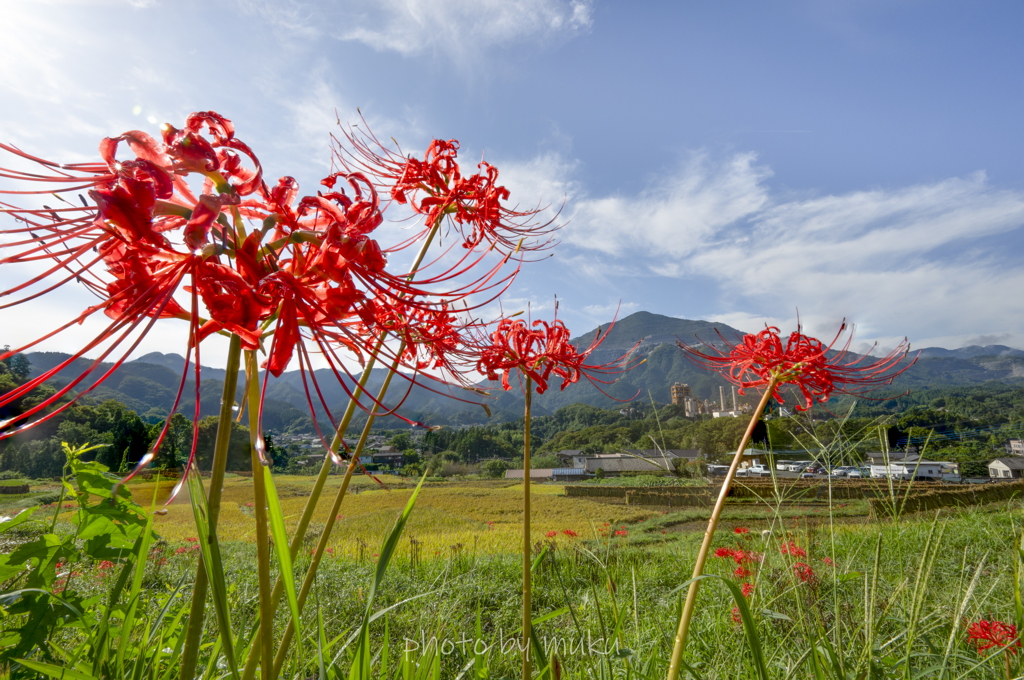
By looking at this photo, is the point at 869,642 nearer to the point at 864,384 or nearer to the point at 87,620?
the point at 864,384

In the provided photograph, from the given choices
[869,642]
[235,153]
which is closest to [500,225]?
[235,153]

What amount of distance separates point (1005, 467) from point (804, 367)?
48.3 m

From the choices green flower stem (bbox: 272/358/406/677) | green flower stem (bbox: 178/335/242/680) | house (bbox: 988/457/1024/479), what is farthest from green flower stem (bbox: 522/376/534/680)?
house (bbox: 988/457/1024/479)

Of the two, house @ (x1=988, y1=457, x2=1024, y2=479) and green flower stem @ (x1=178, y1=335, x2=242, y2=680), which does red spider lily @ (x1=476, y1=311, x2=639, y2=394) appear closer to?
green flower stem @ (x1=178, y1=335, x2=242, y2=680)

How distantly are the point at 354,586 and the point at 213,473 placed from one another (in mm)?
5034

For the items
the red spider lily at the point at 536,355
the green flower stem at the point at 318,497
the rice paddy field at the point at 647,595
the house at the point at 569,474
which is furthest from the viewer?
the house at the point at 569,474

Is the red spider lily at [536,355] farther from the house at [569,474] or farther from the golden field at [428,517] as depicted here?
the house at [569,474]

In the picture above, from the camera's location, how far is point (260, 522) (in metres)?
0.84

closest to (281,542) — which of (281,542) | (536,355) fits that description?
(281,542)

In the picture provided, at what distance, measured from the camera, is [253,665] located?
0.87 meters

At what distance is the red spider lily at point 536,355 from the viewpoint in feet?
7.07


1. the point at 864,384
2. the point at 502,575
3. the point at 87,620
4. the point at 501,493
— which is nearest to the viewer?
the point at 87,620

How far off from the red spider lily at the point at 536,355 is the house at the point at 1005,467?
141 ft

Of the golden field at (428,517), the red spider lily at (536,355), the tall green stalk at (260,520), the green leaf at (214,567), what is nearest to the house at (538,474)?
the golden field at (428,517)
